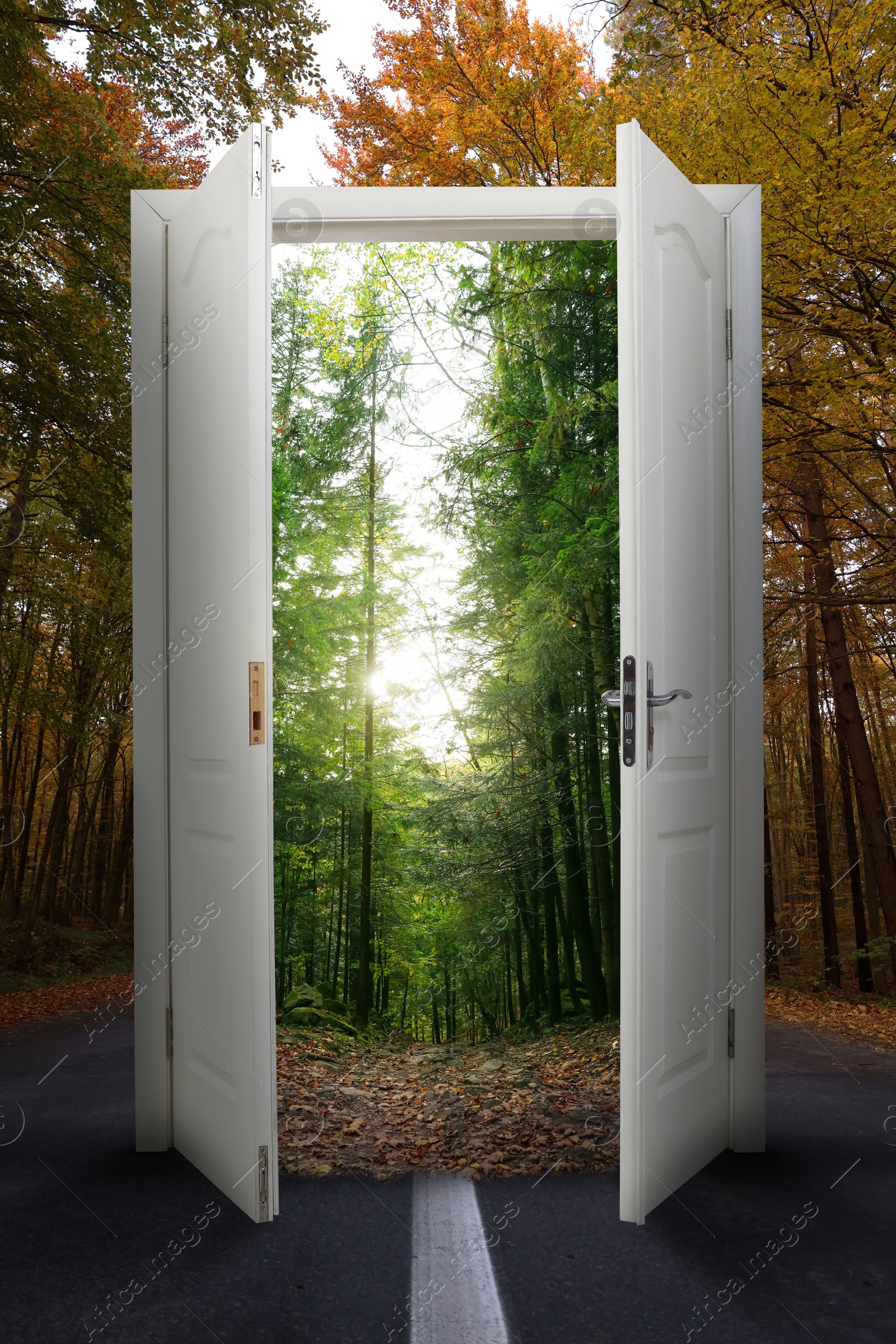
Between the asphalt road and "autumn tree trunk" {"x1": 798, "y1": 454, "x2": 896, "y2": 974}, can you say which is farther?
"autumn tree trunk" {"x1": 798, "y1": 454, "x2": 896, "y2": 974}

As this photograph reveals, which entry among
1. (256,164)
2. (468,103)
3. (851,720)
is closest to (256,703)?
(256,164)

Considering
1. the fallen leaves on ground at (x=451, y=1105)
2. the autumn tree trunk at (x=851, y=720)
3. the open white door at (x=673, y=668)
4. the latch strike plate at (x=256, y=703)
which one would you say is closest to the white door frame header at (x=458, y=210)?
the open white door at (x=673, y=668)

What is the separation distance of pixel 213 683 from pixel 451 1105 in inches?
79.4

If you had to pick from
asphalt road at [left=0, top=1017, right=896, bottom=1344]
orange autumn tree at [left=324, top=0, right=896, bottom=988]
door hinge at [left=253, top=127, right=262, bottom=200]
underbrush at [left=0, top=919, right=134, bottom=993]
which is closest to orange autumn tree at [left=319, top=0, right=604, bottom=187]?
orange autumn tree at [left=324, top=0, right=896, bottom=988]

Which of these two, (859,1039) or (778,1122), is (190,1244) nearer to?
(778,1122)

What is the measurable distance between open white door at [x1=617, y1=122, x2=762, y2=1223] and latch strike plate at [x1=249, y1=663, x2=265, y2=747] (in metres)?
0.78

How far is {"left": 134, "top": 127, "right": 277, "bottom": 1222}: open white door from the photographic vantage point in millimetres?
1821

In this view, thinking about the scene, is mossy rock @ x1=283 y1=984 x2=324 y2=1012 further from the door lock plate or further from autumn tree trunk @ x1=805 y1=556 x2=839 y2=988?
autumn tree trunk @ x1=805 y1=556 x2=839 y2=988

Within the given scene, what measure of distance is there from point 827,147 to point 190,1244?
3917mm

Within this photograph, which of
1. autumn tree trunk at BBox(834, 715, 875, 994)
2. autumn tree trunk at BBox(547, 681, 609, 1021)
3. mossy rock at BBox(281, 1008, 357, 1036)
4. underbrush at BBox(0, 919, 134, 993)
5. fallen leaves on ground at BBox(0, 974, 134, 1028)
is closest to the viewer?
mossy rock at BBox(281, 1008, 357, 1036)

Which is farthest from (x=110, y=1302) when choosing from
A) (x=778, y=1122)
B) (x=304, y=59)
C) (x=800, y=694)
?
(x=800, y=694)

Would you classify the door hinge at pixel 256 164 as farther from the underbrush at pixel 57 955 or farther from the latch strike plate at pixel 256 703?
the underbrush at pixel 57 955

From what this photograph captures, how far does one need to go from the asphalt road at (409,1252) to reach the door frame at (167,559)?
24 centimetres

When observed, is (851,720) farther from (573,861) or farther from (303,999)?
(303,999)
